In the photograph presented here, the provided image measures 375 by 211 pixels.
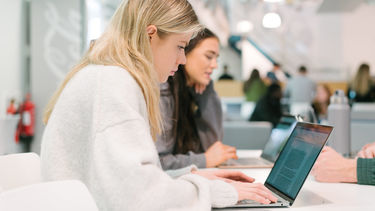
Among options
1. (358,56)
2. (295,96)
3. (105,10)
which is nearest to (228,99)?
(295,96)

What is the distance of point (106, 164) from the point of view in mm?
932

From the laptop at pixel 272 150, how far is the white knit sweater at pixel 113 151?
0.80m

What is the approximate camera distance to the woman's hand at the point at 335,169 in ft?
4.78

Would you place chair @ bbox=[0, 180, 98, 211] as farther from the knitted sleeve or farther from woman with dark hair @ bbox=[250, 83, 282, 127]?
woman with dark hair @ bbox=[250, 83, 282, 127]

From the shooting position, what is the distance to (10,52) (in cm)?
555

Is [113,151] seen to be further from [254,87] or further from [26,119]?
[254,87]

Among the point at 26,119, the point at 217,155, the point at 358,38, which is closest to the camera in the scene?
the point at 217,155

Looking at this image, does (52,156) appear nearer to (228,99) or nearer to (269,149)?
(269,149)

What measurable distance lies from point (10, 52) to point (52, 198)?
201 inches

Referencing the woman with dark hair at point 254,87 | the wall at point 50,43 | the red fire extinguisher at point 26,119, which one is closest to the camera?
the red fire extinguisher at point 26,119

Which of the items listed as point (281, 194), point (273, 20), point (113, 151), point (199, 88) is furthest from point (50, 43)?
point (113, 151)

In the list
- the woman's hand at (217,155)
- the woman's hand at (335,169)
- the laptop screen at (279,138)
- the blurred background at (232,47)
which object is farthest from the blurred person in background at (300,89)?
the woman's hand at (335,169)

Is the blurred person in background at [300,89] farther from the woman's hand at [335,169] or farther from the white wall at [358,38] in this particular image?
the woman's hand at [335,169]

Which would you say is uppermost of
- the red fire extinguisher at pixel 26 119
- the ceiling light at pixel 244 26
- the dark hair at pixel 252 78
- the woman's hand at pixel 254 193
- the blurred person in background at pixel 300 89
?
the ceiling light at pixel 244 26
